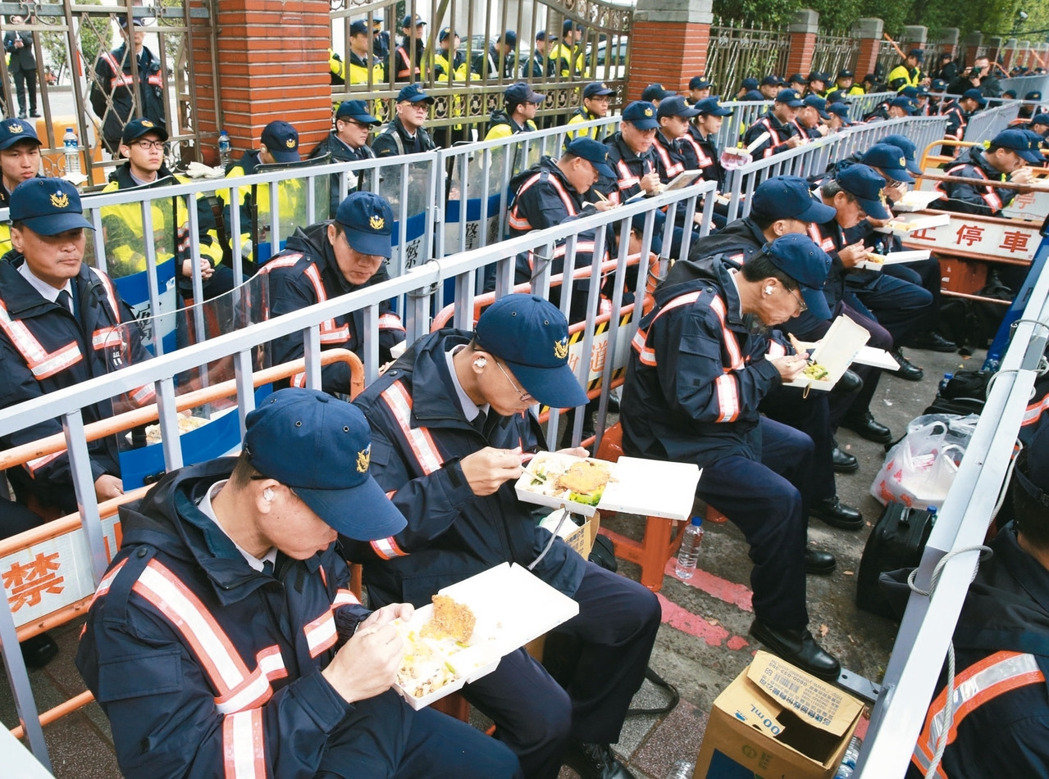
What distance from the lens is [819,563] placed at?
14.3 feet

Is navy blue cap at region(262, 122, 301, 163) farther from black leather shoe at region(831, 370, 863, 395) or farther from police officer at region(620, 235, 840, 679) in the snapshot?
black leather shoe at region(831, 370, 863, 395)

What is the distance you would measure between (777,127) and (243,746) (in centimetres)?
1017

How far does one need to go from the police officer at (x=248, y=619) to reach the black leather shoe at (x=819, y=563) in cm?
292

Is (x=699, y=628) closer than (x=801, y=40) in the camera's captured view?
Yes

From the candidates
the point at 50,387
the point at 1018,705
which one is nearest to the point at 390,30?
the point at 50,387

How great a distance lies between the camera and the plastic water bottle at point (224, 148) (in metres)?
6.55

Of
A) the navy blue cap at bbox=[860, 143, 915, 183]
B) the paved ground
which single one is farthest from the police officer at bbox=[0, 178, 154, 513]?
the navy blue cap at bbox=[860, 143, 915, 183]

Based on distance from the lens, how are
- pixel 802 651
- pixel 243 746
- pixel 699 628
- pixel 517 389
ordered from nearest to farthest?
pixel 243 746
pixel 517 389
pixel 802 651
pixel 699 628

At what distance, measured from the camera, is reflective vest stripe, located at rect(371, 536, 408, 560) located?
255 cm

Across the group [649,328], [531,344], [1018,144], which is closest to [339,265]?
[649,328]

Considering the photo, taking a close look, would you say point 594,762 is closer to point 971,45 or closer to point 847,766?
point 847,766

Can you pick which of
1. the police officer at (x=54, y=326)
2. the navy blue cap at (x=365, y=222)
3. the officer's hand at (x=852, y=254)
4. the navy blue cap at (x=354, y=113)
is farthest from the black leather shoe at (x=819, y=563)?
the navy blue cap at (x=354, y=113)

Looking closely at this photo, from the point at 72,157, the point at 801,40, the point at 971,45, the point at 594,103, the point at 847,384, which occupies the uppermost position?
the point at 971,45

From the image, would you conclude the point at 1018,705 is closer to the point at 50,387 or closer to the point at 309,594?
the point at 309,594
